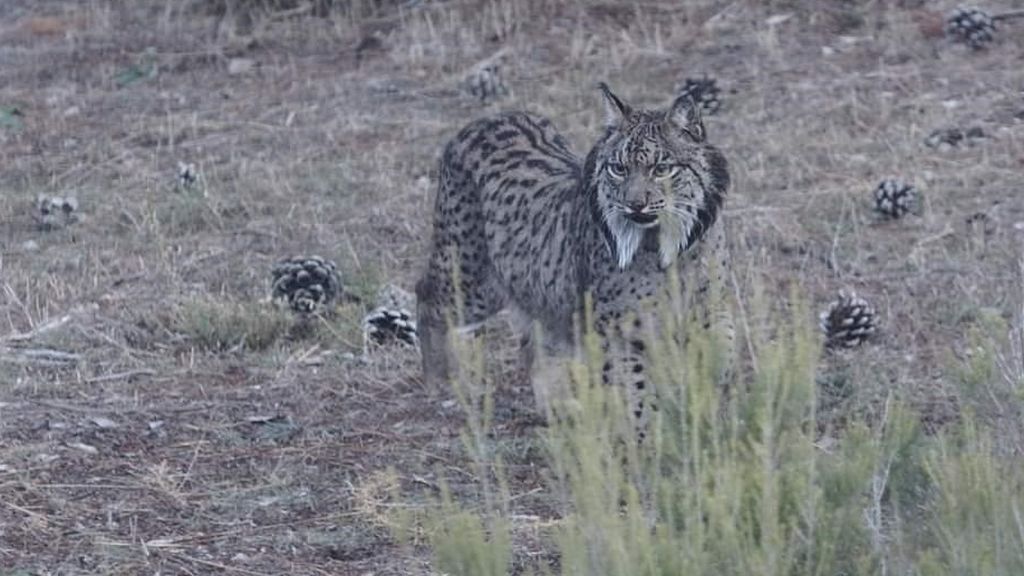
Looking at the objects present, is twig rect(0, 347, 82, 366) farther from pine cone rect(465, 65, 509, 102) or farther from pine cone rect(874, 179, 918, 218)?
pine cone rect(465, 65, 509, 102)

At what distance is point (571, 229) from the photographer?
7473 millimetres

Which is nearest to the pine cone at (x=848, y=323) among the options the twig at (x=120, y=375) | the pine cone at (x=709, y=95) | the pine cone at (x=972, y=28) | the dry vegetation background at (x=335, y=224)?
the dry vegetation background at (x=335, y=224)

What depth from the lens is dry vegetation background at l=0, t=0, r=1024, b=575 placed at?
6664mm

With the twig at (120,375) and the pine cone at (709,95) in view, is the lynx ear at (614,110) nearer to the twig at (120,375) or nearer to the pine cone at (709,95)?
the twig at (120,375)

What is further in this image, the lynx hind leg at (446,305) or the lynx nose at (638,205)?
the lynx hind leg at (446,305)

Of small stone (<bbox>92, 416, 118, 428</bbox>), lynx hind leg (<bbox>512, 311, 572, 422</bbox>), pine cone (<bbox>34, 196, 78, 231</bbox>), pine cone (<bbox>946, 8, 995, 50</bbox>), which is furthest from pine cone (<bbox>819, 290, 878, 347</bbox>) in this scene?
pine cone (<bbox>946, 8, 995, 50</bbox>)

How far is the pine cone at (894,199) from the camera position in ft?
32.4

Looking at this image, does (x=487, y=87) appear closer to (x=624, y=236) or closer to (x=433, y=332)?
(x=433, y=332)

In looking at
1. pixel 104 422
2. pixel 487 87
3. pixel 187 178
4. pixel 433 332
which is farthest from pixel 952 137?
pixel 104 422

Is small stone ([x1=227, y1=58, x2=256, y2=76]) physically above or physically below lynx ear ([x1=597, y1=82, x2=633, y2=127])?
below

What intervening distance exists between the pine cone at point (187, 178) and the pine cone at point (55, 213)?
563mm

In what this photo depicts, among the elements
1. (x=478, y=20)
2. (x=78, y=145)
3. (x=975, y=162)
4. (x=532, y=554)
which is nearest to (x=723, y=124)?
(x=975, y=162)

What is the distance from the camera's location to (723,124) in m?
11.6

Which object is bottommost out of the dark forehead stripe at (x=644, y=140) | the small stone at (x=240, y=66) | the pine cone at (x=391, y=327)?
the small stone at (x=240, y=66)
